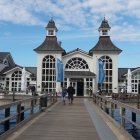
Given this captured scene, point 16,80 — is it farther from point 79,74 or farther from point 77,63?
point 79,74

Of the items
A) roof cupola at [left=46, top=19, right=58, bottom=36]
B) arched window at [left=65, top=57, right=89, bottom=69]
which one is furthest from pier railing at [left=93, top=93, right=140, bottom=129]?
roof cupola at [left=46, top=19, right=58, bottom=36]

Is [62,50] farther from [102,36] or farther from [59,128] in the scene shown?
[59,128]

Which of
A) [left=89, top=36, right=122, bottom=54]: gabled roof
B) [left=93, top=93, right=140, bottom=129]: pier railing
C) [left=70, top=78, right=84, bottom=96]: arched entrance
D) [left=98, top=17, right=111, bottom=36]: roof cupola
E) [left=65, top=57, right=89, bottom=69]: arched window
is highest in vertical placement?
[left=98, top=17, right=111, bottom=36]: roof cupola

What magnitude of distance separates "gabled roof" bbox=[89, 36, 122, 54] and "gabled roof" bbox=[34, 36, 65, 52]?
5393 mm

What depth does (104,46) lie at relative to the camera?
2657 inches

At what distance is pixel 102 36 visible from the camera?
69938 mm

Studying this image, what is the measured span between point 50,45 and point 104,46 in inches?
347

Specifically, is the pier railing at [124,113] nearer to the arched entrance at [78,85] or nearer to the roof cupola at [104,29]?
the arched entrance at [78,85]

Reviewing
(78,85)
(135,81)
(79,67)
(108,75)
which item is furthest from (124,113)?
(135,81)

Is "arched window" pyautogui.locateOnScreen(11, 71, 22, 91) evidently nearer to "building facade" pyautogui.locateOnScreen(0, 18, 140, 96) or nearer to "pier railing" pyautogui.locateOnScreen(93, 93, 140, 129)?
"building facade" pyautogui.locateOnScreen(0, 18, 140, 96)

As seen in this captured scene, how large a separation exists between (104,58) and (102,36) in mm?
4952

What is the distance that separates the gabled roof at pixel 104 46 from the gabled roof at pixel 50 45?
539 centimetres

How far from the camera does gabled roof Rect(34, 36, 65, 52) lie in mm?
66562

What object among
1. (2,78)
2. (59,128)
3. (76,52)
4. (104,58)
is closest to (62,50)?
(76,52)
